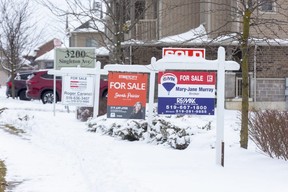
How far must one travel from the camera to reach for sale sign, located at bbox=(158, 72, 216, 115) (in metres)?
9.45

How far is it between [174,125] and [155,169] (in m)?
3.43

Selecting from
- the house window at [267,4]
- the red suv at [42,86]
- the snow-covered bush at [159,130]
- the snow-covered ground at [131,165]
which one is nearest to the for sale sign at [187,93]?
the snow-covered ground at [131,165]

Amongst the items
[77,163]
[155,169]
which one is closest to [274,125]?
[155,169]

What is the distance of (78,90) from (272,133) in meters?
8.45

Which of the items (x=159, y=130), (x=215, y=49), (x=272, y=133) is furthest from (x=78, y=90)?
(x=272, y=133)

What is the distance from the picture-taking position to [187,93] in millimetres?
9516

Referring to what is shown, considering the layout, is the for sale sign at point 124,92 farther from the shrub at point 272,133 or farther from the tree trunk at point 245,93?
the shrub at point 272,133

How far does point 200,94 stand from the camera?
31.0 ft

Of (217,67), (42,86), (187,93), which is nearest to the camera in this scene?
(217,67)

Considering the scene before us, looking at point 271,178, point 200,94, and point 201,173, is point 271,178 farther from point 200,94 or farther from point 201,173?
point 200,94

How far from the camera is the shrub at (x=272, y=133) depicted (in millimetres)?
8219

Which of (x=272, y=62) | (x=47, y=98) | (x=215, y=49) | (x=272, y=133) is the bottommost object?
(x=272, y=133)

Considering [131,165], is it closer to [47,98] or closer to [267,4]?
[267,4]

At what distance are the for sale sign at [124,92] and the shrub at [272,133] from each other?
4.46 metres
